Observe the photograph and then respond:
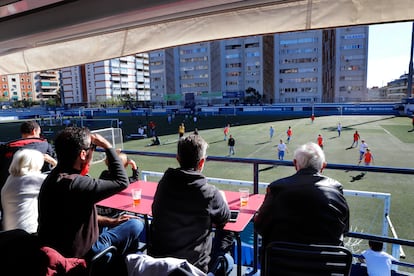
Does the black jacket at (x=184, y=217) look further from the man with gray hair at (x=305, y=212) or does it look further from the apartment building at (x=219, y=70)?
the apartment building at (x=219, y=70)

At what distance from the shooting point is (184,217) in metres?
1.92

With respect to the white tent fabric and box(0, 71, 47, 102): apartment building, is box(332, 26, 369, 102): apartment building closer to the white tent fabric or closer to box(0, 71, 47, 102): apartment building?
the white tent fabric

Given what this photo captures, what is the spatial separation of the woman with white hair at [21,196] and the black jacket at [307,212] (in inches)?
76.7

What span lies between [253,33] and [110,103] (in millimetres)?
90817

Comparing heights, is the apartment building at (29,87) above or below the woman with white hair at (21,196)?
above

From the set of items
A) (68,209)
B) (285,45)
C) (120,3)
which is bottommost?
(68,209)

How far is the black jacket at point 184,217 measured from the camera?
1924mm

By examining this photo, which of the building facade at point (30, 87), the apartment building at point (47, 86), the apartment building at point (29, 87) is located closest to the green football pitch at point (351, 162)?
the building facade at point (30, 87)

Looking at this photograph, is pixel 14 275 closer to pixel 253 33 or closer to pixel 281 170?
pixel 253 33

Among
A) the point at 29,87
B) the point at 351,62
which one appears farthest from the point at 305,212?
the point at 29,87

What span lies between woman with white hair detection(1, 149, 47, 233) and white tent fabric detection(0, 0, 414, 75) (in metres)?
1.29

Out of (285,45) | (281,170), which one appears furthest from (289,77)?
(281,170)

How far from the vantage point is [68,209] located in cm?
184

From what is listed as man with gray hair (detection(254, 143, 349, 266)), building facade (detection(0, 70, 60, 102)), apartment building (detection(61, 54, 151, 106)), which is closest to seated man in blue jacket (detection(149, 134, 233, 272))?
man with gray hair (detection(254, 143, 349, 266))
